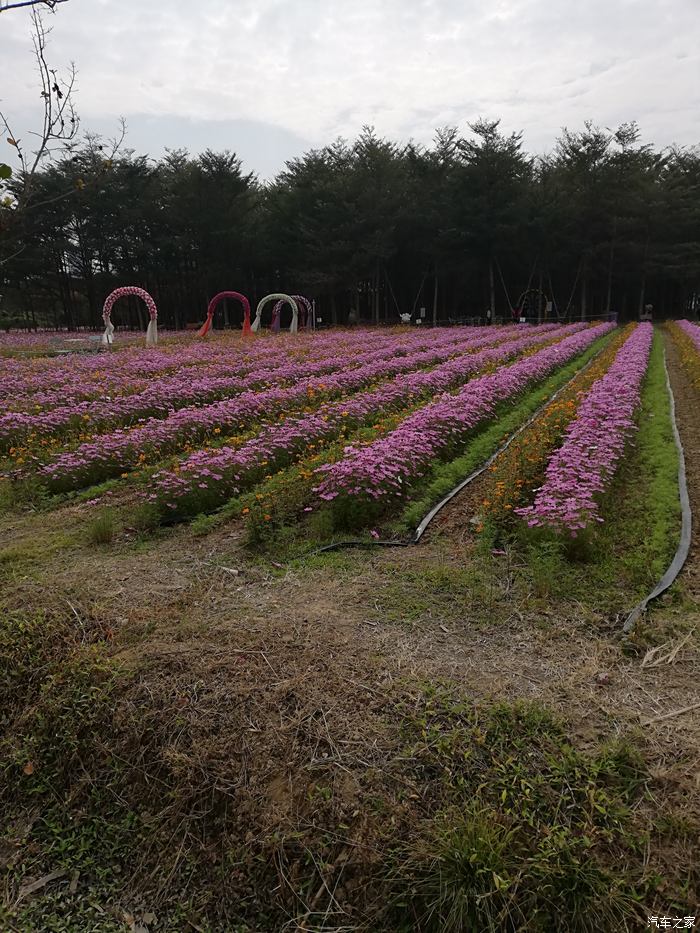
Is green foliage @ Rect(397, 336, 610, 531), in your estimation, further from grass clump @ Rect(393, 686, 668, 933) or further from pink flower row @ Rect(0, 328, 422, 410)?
pink flower row @ Rect(0, 328, 422, 410)

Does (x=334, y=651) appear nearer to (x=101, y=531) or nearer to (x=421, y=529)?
(x=421, y=529)

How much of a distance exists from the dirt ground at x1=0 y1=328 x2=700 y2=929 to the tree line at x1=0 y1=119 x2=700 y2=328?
105 ft

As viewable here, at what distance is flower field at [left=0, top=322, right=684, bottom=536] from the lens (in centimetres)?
509

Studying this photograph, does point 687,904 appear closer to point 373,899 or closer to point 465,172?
point 373,899

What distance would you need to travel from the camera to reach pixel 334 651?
3049 millimetres

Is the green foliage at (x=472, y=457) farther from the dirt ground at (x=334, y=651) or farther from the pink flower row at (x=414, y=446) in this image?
the dirt ground at (x=334, y=651)

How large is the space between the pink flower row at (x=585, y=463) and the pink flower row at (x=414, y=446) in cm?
132

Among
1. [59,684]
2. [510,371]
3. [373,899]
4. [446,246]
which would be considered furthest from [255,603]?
[446,246]

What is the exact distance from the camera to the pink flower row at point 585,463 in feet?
14.0

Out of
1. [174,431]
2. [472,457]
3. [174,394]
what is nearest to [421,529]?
[472,457]

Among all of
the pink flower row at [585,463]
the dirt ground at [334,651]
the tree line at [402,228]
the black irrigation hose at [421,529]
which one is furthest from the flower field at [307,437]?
the tree line at [402,228]

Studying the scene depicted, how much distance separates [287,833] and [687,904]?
1427 millimetres

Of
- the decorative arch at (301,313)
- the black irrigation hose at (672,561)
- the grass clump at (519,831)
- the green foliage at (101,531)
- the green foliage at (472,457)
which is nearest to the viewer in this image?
the grass clump at (519,831)

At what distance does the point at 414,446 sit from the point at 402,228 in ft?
106
